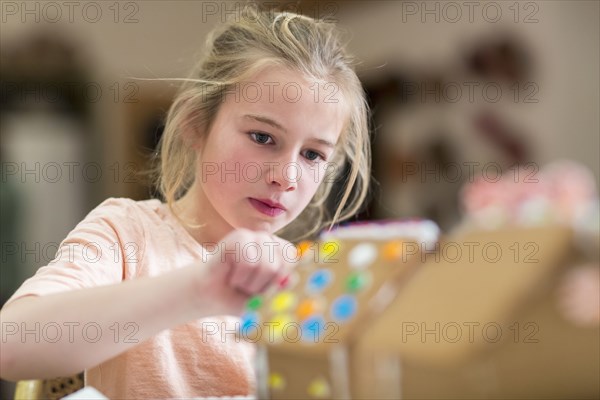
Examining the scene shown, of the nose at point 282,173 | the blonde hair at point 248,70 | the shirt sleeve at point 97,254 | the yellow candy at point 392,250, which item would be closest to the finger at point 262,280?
the yellow candy at point 392,250

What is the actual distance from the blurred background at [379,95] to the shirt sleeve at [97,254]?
2.17 m

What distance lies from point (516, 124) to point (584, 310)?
116 inches

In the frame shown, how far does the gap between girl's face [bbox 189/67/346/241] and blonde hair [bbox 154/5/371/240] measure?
0.03 meters

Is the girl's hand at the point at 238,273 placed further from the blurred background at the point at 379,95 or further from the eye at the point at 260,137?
the blurred background at the point at 379,95

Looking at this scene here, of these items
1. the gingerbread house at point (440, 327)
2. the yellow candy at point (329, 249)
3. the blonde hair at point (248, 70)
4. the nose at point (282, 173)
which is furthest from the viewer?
the blonde hair at point (248, 70)

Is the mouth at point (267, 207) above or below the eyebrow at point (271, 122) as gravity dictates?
below

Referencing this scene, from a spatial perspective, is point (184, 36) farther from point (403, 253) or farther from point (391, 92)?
point (403, 253)

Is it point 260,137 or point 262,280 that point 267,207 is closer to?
point 260,137

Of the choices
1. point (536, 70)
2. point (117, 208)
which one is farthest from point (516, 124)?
point (117, 208)

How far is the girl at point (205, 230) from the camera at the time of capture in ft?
2.03

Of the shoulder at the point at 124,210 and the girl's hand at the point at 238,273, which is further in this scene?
the shoulder at the point at 124,210

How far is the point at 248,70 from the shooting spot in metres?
0.99

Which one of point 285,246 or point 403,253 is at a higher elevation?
point 403,253

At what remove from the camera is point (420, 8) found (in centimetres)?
365
